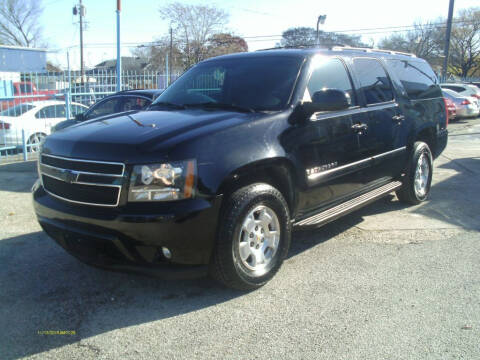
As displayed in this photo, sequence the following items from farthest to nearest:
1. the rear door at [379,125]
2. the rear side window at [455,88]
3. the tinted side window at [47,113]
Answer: the rear side window at [455,88], the tinted side window at [47,113], the rear door at [379,125]

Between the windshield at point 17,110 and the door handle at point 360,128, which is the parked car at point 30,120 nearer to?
the windshield at point 17,110

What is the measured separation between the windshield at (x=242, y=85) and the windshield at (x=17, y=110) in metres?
7.28

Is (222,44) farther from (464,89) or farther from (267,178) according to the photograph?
(267,178)

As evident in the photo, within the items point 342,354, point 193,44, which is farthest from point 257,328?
point 193,44

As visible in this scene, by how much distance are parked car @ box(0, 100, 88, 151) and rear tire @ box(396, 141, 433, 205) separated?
27.7 ft

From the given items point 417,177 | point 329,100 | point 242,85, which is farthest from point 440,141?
point 242,85

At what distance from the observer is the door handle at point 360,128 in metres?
4.46

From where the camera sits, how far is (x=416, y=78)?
6031 millimetres

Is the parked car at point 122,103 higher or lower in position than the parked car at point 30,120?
higher

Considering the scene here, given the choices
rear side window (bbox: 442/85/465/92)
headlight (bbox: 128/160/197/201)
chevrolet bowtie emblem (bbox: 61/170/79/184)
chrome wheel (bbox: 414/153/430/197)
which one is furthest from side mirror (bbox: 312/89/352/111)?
rear side window (bbox: 442/85/465/92)

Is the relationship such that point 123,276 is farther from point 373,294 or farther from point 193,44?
point 193,44

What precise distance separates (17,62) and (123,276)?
3457 centimetres

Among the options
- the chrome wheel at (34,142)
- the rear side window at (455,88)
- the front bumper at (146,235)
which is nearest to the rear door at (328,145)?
the front bumper at (146,235)

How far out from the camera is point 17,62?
33.2 metres
